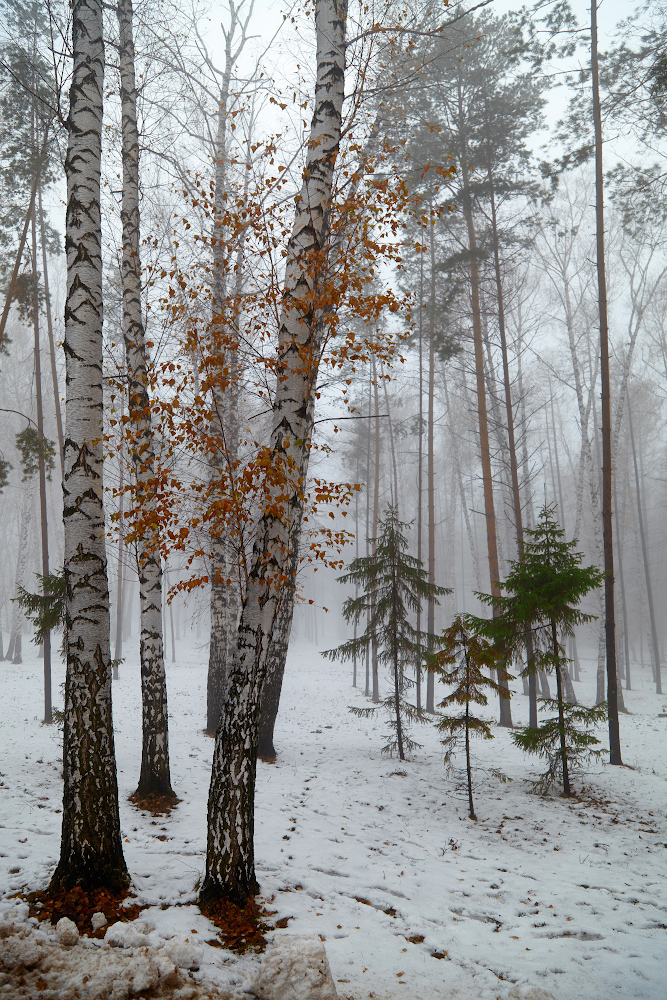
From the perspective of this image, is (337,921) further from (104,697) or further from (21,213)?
(21,213)

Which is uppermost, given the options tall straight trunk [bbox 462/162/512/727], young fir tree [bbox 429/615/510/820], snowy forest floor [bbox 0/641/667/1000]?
tall straight trunk [bbox 462/162/512/727]

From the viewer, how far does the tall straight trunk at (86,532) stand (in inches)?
139

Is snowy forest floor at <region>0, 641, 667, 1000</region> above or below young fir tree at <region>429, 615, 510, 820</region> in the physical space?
below

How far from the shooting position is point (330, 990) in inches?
110

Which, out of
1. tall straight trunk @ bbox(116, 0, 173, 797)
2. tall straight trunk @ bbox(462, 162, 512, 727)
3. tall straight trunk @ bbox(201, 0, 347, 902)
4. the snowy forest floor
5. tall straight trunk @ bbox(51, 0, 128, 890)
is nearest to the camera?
the snowy forest floor

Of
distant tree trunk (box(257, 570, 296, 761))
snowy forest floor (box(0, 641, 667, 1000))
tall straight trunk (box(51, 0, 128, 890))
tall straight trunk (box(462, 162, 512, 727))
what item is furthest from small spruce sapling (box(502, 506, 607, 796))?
tall straight trunk (box(51, 0, 128, 890))

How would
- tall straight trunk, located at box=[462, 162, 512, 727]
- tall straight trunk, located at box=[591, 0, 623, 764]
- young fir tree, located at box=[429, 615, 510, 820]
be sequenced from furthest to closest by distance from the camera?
tall straight trunk, located at box=[462, 162, 512, 727] → tall straight trunk, located at box=[591, 0, 623, 764] → young fir tree, located at box=[429, 615, 510, 820]

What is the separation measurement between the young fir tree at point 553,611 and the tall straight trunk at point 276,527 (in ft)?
15.5

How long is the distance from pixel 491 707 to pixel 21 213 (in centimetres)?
1892

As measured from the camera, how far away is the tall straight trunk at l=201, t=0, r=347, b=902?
12.0 ft

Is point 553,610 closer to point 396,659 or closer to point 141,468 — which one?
point 396,659

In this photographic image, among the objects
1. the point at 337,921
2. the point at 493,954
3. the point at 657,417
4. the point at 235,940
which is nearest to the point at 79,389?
the point at 235,940

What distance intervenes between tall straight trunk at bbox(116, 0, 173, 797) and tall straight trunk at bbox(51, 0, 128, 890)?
5.09 ft

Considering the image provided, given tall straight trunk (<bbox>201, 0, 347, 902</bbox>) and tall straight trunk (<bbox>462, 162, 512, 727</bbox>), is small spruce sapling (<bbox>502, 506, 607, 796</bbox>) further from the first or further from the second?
tall straight trunk (<bbox>201, 0, 347, 902</bbox>)
